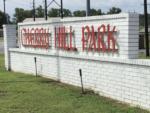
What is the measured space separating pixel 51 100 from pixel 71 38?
401 cm

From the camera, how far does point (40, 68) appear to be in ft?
60.1

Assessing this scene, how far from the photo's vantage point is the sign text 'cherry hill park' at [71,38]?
13.0m

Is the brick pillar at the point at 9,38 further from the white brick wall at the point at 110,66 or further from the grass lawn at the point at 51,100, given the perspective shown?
the grass lawn at the point at 51,100

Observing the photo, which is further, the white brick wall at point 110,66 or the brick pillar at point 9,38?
the brick pillar at point 9,38

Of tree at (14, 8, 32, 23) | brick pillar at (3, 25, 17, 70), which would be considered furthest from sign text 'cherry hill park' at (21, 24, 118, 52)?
tree at (14, 8, 32, 23)

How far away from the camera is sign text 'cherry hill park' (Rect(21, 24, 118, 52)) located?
512 inches

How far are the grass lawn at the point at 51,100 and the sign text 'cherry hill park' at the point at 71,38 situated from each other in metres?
1.48

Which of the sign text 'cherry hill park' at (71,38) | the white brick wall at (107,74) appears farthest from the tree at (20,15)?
the white brick wall at (107,74)

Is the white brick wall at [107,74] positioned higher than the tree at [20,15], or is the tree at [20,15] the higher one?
the tree at [20,15]

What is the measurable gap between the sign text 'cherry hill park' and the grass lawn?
4.85ft

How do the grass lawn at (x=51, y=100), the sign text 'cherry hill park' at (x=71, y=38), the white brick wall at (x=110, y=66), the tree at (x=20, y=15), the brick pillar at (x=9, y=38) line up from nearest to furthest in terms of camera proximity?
the grass lawn at (x=51, y=100) < the white brick wall at (x=110, y=66) < the sign text 'cherry hill park' at (x=71, y=38) < the brick pillar at (x=9, y=38) < the tree at (x=20, y=15)

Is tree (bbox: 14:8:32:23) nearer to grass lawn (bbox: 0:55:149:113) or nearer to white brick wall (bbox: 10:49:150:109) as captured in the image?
white brick wall (bbox: 10:49:150:109)

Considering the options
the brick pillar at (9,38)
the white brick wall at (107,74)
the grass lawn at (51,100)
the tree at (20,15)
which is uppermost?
the tree at (20,15)

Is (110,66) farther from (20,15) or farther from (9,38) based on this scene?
(20,15)
